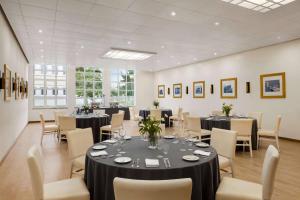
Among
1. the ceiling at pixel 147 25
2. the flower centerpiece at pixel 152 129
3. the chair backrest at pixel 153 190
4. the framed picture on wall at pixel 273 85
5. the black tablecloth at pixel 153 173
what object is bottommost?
the black tablecloth at pixel 153 173

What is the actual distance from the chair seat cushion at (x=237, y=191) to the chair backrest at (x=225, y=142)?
0.75 m

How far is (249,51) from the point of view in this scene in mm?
8602

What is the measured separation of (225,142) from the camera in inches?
128

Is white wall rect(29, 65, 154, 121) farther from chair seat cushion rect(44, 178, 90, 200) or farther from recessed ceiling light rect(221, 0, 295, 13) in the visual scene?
chair seat cushion rect(44, 178, 90, 200)

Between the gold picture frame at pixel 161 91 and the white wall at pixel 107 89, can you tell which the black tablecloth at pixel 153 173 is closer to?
the white wall at pixel 107 89

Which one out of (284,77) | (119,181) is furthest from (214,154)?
(284,77)

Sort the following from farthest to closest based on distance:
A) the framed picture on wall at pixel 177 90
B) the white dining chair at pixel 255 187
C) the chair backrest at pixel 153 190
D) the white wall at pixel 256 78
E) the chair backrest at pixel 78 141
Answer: the framed picture on wall at pixel 177 90 → the white wall at pixel 256 78 → the chair backrest at pixel 78 141 → the white dining chair at pixel 255 187 → the chair backrest at pixel 153 190

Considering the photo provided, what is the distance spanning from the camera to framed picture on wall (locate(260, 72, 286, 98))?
7.41 m

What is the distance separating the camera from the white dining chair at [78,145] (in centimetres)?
313

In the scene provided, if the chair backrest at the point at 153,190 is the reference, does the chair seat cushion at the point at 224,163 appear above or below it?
below

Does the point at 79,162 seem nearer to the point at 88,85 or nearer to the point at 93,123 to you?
the point at 93,123

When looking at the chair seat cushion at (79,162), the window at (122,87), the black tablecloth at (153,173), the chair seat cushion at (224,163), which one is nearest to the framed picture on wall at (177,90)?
the window at (122,87)

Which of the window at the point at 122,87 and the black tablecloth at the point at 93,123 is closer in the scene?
the black tablecloth at the point at 93,123

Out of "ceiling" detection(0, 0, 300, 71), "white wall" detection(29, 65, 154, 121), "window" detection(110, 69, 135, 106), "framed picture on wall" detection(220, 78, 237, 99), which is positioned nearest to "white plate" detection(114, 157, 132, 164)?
"ceiling" detection(0, 0, 300, 71)
